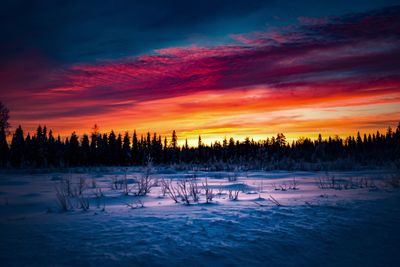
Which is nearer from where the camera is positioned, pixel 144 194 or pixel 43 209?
pixel 43 209

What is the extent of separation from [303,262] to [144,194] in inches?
162

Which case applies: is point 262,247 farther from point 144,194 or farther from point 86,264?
point 144,194

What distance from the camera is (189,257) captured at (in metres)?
2.17

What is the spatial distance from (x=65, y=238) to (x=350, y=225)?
278 centimetres

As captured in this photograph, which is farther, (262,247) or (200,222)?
(200,222)

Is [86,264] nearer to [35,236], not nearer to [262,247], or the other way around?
[35,236]

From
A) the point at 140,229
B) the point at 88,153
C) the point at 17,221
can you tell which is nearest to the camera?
the point at 140,229

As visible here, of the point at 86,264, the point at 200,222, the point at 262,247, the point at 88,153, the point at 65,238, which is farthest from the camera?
the point at 88,153

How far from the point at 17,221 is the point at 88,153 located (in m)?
70.0

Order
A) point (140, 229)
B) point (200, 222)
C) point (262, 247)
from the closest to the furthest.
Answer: point (262, 247) < point (140, 229) < point (200, 222)

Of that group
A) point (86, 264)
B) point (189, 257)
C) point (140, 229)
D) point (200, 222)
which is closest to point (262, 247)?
point (189, 257)

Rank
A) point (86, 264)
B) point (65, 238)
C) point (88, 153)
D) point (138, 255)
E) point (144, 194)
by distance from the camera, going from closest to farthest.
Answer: point (86, 264), point (138, 255), point (65, 238), point (144, 194), point (88, 153)

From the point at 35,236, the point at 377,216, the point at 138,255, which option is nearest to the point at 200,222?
the point at 138,255

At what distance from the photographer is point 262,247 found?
241 centimetres
